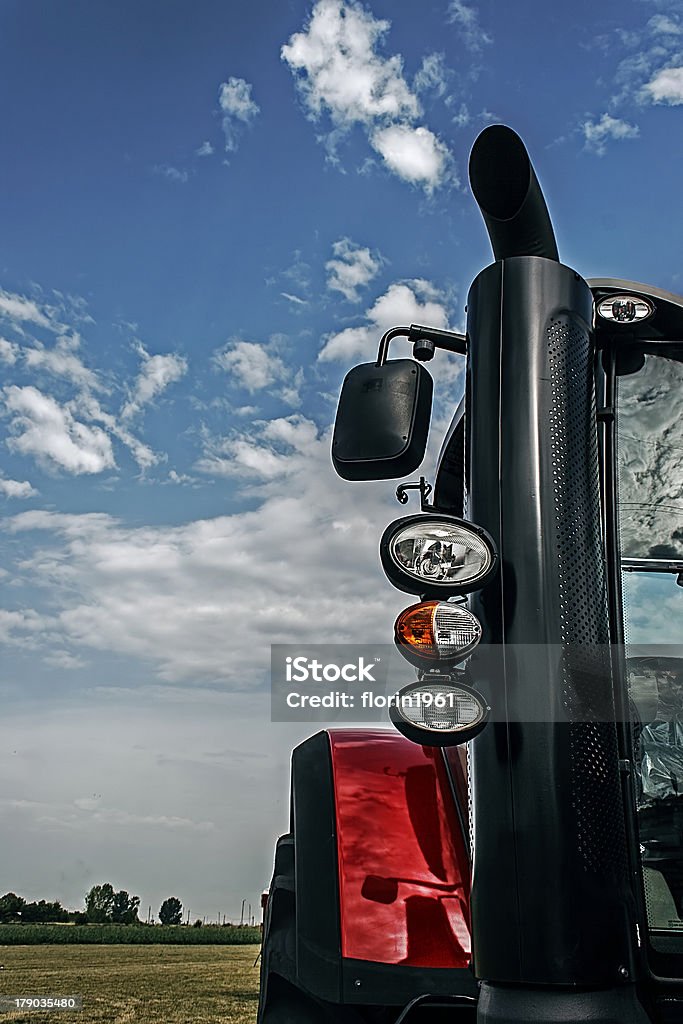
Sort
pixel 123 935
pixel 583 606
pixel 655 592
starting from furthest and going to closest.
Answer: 1. pixel 123 935
2. pixel 655 592
3. pixel 583 606

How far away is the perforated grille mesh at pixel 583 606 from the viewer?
2318 mm

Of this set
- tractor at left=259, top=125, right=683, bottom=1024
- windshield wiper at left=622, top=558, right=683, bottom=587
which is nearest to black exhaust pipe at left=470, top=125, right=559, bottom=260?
tractor at left=259, top=125, right=683, bottom=1024

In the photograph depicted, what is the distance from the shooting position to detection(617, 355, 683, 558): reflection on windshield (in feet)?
9.41

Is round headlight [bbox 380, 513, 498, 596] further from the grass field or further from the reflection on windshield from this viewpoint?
the grass field

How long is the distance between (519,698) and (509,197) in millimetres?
1492

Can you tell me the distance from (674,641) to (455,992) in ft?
3.90

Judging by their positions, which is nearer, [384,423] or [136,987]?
[384,423]

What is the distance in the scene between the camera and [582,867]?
7.36 ft

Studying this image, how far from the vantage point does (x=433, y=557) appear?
2.35 m

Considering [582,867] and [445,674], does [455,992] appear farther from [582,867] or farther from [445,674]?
[445,674]

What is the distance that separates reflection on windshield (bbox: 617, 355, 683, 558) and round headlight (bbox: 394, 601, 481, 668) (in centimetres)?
78

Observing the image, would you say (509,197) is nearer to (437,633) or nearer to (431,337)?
(431,337)

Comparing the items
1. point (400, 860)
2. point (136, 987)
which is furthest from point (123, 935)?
point (400, 860)

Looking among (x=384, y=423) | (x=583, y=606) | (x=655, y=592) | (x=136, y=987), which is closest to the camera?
(x=583, y=606)
